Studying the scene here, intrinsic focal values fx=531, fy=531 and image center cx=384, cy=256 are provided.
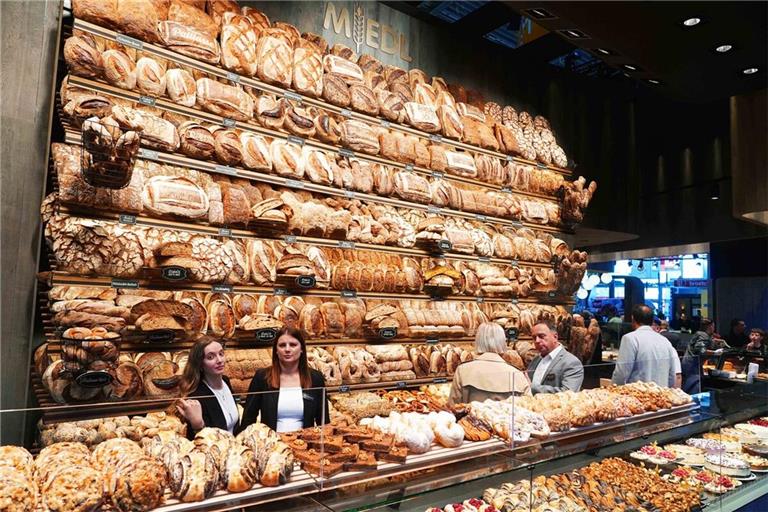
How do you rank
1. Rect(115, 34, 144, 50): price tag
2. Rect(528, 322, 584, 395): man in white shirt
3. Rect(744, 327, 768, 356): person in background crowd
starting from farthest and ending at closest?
Rect(744, 327, 768, 356): person in background crowd < Rect(115, 34, 144, 50): price tag < Rect(528, 322, 584, 395): man in white shirt

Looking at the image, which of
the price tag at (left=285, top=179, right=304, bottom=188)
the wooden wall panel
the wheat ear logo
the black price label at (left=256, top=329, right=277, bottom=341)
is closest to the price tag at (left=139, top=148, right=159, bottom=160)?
the wooden wall panel

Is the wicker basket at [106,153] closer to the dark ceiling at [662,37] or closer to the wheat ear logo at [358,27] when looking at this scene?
the wheat ear logo at [358,27]

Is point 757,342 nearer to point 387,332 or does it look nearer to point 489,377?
point 387,332

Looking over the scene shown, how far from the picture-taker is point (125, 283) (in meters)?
3.12

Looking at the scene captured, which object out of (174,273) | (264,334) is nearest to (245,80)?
(174,273)

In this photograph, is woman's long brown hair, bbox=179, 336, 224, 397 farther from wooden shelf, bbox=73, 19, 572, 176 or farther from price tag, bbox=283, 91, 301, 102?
price tag, bbox=283, 91, 301, 102

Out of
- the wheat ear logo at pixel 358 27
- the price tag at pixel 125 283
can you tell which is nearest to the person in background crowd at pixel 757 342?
the wheat ear logo at pixel 358 27

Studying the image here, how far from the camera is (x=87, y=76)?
3.07 metres

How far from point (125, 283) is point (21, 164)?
91cm

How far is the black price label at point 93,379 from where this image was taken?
241 centimetres

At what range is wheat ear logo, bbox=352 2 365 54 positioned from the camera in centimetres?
475

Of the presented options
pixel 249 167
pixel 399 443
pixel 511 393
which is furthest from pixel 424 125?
pixel 399 443

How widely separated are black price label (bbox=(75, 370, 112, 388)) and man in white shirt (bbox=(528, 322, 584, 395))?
6.56 feet

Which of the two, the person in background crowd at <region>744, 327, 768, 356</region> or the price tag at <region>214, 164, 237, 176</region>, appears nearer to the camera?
the price tag at <region>214, 164, 237, 176</region>
